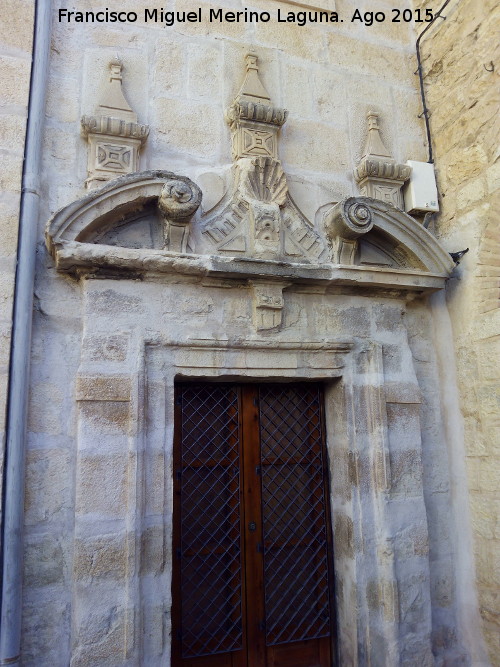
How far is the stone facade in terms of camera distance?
2.49 metres

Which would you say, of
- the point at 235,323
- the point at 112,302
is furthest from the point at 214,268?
the point at 112,302

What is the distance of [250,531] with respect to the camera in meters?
2.90

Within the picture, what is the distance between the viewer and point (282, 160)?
3318 mm

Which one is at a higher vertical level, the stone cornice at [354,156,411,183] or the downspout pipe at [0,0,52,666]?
the stone cornice at [354,156,411,183]

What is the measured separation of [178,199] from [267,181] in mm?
647

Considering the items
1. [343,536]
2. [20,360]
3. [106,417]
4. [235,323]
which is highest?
[235,323]

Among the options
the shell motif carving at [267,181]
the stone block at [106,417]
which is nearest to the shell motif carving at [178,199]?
the shell motif carving at [267,181]

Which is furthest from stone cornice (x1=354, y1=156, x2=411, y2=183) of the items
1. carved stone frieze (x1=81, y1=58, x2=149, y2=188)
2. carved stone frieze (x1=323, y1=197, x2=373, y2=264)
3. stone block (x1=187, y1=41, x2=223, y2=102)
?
carved stone frieze (x1=81, y1=58, x2=149, y2=188)

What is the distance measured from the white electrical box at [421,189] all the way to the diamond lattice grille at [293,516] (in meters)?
1.39

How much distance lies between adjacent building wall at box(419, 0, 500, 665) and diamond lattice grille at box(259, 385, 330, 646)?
890 mm

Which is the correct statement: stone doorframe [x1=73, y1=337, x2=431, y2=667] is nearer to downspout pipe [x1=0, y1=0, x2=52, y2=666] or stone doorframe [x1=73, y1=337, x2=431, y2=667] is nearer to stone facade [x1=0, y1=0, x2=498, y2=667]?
stone facade [x1=0, y1=0, x2=498, y2=667]

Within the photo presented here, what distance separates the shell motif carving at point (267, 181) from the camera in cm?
311

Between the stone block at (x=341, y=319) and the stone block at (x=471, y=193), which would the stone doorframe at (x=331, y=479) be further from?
the stone block at (x=471, y=193)

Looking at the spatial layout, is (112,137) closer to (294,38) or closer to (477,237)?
(294,38)
